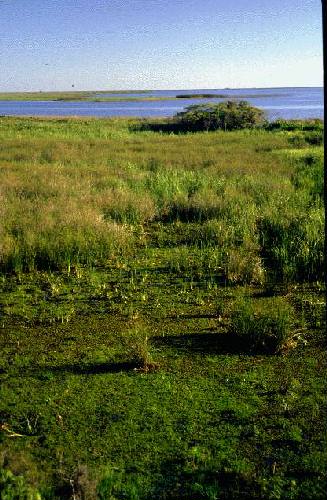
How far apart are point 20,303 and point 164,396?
2.99 meters

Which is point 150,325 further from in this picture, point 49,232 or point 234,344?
point 49,232

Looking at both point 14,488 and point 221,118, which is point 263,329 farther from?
point 221,118

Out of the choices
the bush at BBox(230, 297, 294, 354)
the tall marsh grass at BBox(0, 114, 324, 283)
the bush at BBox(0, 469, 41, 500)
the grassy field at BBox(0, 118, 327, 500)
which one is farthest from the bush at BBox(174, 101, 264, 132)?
the bush at BBox(0, 469, 41, 500)

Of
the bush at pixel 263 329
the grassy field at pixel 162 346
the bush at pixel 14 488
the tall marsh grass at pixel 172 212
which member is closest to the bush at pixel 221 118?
the tall marsh grass at pixel 172 212

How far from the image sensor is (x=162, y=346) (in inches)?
220

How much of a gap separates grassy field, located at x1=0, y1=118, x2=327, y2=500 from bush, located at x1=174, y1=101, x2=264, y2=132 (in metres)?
28.9

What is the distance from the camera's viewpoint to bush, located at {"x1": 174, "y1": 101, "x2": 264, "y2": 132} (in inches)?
1582

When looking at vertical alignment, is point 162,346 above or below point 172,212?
below

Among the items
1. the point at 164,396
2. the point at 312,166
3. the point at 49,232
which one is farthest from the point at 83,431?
the point at 312,166

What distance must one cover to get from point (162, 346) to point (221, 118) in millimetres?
37112

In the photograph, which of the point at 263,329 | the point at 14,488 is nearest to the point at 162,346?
the point at 263,329

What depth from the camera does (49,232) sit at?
9062 millimetres

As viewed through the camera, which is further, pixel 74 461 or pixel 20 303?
pixel 20 303

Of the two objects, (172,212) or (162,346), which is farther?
(172,212)
